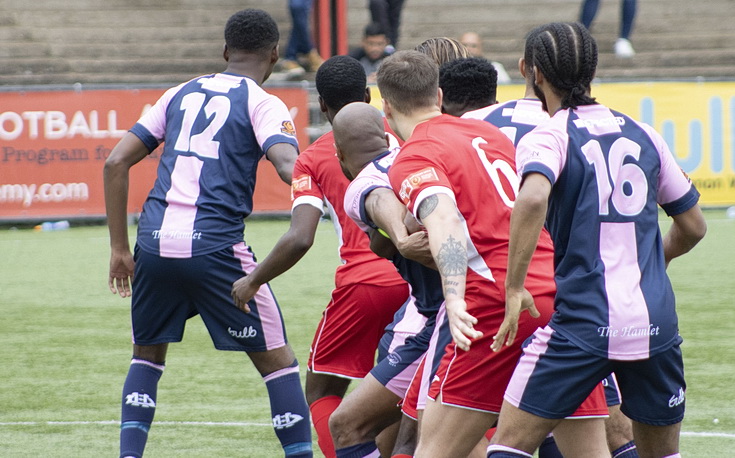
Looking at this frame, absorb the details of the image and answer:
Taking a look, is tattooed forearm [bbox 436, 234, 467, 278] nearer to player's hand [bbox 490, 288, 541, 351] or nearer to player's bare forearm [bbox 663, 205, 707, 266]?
player's hand [bbox 490, 288, 541, 351]

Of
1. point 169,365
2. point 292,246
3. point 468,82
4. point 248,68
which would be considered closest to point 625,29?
point 169,365

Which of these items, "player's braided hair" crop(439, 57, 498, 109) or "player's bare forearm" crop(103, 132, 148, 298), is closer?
"player's braided hair" crop(439, 57, 498, 109)

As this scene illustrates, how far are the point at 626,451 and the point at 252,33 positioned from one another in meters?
2.45

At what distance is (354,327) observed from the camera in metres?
5.00

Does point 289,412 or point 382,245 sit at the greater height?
point 382,245

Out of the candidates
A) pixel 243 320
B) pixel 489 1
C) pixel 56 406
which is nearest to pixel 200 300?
pixel 243 320

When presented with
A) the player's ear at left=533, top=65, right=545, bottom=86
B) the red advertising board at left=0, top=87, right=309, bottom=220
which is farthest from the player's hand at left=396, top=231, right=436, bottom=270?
Result: the red advertising board at left=0, top=87, right=309, bottom=220

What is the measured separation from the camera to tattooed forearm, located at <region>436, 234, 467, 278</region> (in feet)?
11.9

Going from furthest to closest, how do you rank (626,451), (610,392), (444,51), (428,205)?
(444,51)
(626,451)
(610,392)
(428,205)

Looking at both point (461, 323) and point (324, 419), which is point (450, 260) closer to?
point (461, 323)

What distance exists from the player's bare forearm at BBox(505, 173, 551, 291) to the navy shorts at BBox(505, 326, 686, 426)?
0.30 m

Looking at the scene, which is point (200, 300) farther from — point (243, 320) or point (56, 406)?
point (56, 406)

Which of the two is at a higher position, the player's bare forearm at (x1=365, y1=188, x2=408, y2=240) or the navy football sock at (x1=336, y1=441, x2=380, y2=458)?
the player's bare forearm at (x1=365, y1=188, x2=408, y2=240)

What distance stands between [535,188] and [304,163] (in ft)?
5.18
